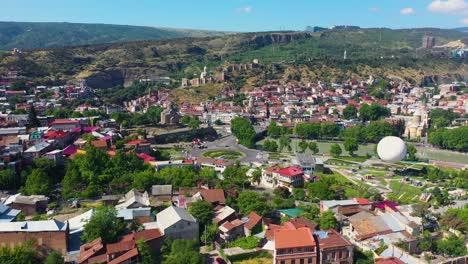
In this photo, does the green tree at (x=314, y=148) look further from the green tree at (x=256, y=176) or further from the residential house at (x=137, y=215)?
the residential house at (x=137, y=215)

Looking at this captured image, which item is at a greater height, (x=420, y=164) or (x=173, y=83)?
(x=173, y=83)

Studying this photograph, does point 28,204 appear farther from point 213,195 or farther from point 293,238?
point 293,238

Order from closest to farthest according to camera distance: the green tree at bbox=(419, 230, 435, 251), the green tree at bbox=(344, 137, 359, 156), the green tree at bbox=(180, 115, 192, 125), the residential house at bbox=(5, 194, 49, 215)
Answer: the green tree at bbox=(419, 230, 435, 251)
the residential house at bbox=(5, 194, 49, 215)
the green tree at bbox=(344, 137, 359, 156)
the green tree at bbox=(180, 115, 192, 125)

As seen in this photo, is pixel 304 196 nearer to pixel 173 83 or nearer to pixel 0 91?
pixel 0 91

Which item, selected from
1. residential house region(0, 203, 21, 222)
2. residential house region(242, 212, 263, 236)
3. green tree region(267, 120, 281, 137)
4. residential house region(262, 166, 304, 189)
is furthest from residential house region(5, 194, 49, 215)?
green tree region(267, 120, 281, 137)

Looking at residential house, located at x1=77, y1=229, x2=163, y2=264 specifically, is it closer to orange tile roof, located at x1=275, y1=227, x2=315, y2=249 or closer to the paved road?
orange tile roof, located at x1=275, y1=227, x2=315, y2=249

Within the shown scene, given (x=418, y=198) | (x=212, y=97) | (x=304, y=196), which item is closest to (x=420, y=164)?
(x=418, y=198)
